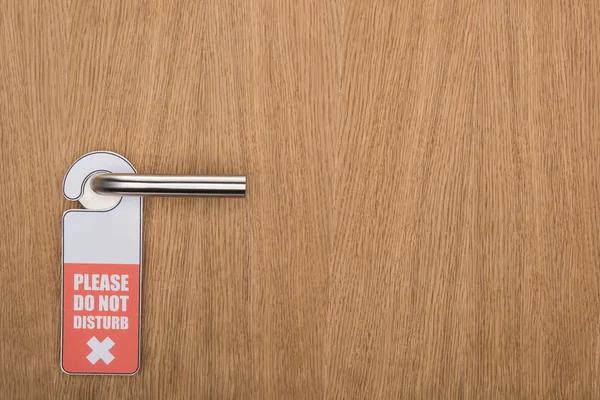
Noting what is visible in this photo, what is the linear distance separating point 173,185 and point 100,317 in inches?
5.7

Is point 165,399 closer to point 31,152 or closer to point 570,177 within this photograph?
point 31,152

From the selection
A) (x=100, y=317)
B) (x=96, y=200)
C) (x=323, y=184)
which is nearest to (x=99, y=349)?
(x=100, y=317)

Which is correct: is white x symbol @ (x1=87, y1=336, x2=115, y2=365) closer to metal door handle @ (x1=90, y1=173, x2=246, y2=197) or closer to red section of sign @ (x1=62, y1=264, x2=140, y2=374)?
red section of sign @ (x1=62, y1=264, x2=140, y2=374)

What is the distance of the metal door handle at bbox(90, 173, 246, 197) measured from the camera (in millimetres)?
531

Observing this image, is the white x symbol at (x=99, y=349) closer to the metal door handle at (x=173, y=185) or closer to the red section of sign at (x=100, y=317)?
the red section of sign at (x=100, y=317)

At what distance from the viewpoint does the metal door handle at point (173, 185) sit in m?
0.53

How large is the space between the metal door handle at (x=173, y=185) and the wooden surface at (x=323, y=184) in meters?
0.04

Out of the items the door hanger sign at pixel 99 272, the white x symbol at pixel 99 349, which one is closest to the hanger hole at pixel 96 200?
the door hanger sign at pixel 99 272

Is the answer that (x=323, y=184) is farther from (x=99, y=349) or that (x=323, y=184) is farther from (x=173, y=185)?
(x=99, y=349)

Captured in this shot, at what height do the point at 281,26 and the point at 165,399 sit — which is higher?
the point at 281,26

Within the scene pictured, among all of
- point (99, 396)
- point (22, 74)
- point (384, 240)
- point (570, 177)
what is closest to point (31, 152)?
point (22, 74)

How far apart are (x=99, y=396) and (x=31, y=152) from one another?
24cm

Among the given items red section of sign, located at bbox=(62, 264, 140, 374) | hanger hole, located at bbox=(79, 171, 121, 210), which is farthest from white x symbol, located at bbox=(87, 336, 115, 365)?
hanger hole, located at bbox=(79, 171, 121, 210)

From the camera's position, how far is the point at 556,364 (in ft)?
1.94
